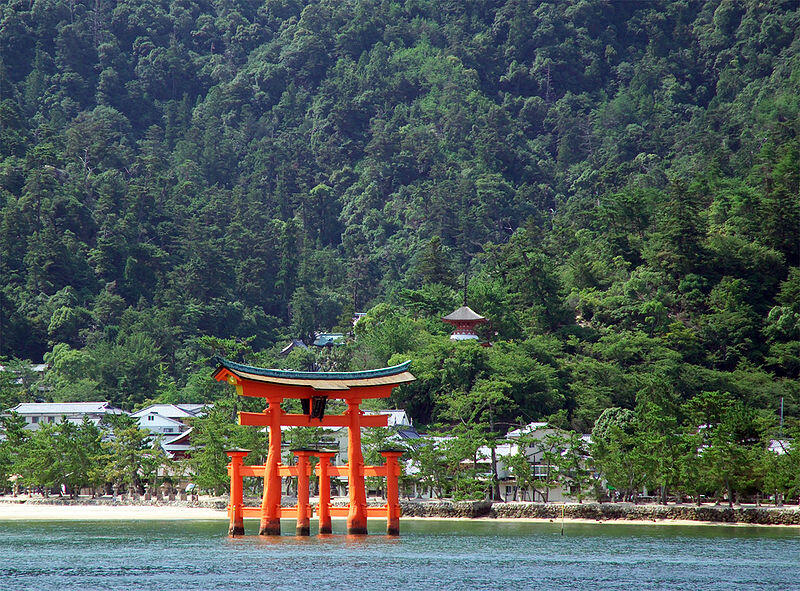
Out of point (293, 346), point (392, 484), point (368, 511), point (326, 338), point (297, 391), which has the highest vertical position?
point (326, 338)

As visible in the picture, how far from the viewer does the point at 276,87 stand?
558ft

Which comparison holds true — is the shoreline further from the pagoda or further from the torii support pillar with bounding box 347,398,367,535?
the pagoda

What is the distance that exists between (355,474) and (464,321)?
39.1 metres

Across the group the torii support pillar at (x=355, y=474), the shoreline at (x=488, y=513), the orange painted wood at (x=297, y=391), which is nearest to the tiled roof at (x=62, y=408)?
the shoreline at (x=488, y=513)

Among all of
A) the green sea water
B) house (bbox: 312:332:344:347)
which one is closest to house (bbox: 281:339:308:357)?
house (bbox: 312:332:344:347)

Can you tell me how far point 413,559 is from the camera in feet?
128

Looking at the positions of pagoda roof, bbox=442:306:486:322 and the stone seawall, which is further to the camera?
pagoda roof, bbox=442:306:486:322

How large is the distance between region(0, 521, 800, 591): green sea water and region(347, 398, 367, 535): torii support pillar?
2.25ft

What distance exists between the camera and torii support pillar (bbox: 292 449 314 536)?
40250 mm

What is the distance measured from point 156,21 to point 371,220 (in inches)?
2058

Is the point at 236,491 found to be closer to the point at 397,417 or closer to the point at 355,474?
the point at 355,474

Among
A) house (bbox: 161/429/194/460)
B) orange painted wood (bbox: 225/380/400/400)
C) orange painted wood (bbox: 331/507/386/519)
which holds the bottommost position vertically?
orange painted wood (bbox: 331/507/386/519)

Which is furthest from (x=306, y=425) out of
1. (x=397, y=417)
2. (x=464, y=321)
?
(x=464, y=321)

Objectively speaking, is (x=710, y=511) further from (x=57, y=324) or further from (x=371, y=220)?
(x=371, y=220)
